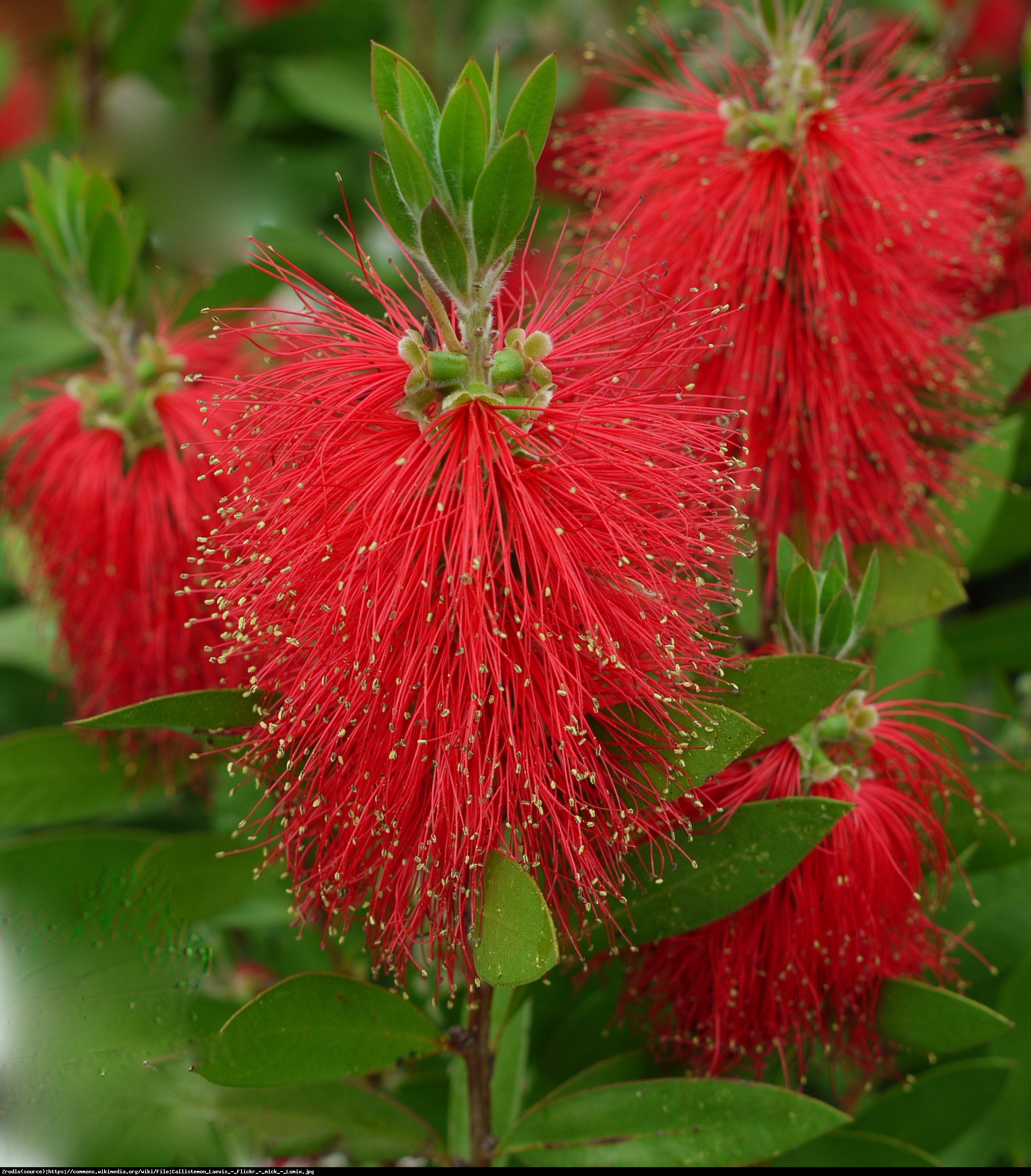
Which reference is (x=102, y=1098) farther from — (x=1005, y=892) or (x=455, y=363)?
(x=1005, y=892)

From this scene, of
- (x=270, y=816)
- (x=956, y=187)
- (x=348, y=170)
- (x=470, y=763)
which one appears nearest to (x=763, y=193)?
(x=956, y=187)

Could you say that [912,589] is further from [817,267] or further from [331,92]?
[331,92]

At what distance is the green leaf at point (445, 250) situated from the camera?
0.76 meters

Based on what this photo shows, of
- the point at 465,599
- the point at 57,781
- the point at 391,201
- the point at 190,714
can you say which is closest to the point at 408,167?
the point at 391,201

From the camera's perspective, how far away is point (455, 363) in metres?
0.84

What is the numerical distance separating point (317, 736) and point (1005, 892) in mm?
855

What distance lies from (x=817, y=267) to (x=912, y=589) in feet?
1.21

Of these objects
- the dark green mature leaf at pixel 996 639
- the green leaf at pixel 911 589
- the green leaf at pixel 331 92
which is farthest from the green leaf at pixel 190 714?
the green leaf at pixel 331 92

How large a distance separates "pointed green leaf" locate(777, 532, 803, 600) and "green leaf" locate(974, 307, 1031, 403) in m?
0.46

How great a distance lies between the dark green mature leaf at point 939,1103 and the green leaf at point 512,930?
0.62m

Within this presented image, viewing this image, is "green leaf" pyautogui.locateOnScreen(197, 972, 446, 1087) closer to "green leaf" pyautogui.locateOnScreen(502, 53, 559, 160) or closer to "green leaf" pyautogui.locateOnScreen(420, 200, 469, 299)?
"green leaf" pyautogui.locateOnScreen(420, 200, 469, 299)

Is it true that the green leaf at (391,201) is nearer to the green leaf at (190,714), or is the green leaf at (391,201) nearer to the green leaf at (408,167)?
the green leaf at (408,167)

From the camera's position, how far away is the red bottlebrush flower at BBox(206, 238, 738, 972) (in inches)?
32.0

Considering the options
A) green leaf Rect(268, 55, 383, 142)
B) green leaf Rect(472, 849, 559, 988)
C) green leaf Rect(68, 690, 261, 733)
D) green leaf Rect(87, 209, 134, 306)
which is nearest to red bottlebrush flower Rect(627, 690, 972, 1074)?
green leaf Rect(472, 849, 559, 988)
